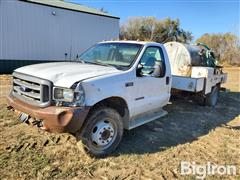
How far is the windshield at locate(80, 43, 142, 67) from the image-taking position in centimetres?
493

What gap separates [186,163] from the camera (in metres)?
4.39

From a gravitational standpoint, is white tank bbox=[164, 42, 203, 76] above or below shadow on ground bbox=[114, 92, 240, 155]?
above

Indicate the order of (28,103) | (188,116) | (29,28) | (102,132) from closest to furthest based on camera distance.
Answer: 1. (28,103)
2. (102,132)
3. (188,116)
4. (29,28)

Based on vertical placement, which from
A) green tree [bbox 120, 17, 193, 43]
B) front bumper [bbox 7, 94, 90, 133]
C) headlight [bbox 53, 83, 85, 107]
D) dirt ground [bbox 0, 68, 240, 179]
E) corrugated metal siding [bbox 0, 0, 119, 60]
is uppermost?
green tree [bbox 120, 17, 193, 43]

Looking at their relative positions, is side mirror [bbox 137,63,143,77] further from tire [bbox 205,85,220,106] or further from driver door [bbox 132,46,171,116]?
tire [bbox 205,85,220,106]

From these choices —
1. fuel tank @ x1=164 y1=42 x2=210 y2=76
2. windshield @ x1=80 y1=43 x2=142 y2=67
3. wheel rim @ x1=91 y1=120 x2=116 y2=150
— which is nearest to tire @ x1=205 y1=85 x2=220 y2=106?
fuel tank @ x1=164 y1=42 x2=210 y2=76

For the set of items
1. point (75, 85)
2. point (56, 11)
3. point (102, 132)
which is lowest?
point (102, 132)

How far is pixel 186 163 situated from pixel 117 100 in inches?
65.4

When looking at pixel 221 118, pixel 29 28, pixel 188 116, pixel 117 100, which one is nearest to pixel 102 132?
pixel 117 100

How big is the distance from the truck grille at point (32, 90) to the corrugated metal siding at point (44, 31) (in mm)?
12638

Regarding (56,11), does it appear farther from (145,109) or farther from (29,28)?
(145,109)

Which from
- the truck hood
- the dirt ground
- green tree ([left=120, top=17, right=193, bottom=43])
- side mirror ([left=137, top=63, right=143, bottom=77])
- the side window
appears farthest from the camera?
green tree ([left=120, top=17, right=193, bottom=43])

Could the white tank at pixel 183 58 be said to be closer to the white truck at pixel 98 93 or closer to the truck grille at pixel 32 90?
the white truck at pixel 98 93

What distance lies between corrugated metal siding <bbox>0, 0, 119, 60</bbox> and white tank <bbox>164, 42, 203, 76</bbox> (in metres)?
11.0
